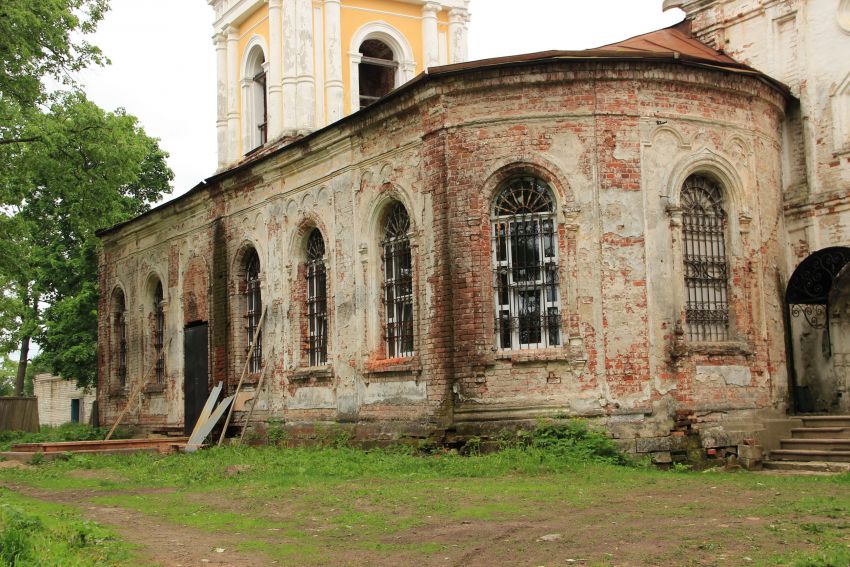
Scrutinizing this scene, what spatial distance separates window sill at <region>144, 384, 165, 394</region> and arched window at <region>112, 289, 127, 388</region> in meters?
2.50

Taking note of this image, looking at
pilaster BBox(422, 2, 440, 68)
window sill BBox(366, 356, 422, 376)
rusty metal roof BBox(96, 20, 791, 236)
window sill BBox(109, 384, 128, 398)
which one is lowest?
window sill BBox(109, 384, 128, 398)

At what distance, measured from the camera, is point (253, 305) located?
19.9 meters

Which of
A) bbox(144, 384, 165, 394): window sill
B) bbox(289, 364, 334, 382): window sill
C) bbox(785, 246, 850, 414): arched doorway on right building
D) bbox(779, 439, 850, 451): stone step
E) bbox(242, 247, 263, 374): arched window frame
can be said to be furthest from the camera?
bbox(144, 384, 165, 394): window sill

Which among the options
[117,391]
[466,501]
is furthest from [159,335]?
[466,501]

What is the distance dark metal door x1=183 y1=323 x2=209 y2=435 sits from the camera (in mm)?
20828

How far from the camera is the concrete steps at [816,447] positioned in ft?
43.3

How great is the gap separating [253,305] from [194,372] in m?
2.55

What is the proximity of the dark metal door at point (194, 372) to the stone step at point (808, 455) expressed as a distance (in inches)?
465

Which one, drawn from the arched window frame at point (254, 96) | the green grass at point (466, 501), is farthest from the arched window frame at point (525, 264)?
the arched window frame at point (254, 96)

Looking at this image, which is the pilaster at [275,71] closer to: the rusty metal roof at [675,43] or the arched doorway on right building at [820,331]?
the rusty metal roof at [675,43]

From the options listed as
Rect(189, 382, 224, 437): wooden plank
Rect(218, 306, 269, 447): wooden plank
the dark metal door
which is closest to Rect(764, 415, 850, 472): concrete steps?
Rect(218, 306, 269, 447): wooden plank

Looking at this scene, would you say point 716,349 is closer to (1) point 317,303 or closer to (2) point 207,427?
(1) point 317,303

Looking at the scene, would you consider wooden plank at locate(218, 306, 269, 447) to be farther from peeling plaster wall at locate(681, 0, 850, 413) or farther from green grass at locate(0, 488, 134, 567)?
peeling plaster wall at locate(681, 0, 850, 413)

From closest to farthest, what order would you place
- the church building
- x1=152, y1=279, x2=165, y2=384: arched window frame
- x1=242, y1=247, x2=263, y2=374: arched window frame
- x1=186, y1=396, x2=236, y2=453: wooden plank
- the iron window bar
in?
the church building → x1=186, y1=396, x2=236, y2=453: wooden plank → x1=242, y1=247, x2=263, y2=374: arched window frame → x1=152, y1=279, x2=165, y2=384: arched window frame → the iron window bar
